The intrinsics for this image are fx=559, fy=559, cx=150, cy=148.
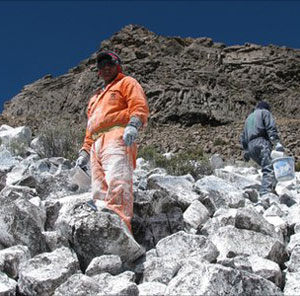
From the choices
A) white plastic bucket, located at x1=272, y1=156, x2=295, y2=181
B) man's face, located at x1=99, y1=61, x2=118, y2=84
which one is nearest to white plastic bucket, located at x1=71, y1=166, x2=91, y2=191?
man's face, located at x1=99, y1=61, x2=118, y2=84

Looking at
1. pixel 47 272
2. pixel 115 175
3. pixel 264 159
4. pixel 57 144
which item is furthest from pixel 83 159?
pixel 57 144

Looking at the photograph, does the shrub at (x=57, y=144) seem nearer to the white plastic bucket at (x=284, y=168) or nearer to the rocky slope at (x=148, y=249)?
the white plastic bucket at (x=284, y=168)

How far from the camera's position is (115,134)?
4383 mm

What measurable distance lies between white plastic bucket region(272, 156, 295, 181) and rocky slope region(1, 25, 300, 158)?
10094 millimetres

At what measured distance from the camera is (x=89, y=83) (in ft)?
86.6

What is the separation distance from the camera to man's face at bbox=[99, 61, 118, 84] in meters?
4.64

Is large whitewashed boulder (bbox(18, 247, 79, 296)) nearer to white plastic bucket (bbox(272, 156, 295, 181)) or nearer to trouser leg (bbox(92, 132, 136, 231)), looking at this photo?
trouser leg (bbox(92, 132, 136, 231))

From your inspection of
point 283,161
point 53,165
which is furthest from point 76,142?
point 283,161

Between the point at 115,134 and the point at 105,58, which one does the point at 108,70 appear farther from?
the point at 115,134

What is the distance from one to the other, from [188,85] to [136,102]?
1913cm

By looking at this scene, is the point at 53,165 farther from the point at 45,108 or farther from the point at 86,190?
the point at 45,108

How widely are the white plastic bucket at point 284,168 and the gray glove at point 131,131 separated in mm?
3109

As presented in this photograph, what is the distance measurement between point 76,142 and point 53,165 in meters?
2.75

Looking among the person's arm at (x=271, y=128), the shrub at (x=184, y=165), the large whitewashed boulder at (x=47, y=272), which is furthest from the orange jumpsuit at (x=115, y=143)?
the shrub at (x=184, y=165)
